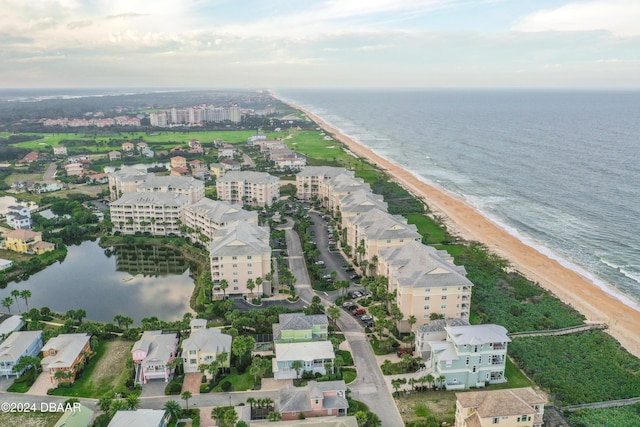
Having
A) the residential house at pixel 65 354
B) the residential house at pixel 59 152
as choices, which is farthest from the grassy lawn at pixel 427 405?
the residential house at pixel 59 152

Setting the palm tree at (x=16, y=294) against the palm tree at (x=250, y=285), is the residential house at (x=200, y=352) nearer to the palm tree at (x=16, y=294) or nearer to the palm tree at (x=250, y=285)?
the palm tree at (x=250, y=285)

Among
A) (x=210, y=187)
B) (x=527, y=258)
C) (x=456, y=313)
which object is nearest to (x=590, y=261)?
(x=527, y=258)

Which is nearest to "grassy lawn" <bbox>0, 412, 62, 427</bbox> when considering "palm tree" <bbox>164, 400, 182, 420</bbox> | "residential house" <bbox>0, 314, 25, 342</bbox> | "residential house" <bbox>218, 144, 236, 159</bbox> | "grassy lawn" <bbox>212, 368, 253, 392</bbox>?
"palm tree" <bbox>164, 400, 182, 420</bbox>

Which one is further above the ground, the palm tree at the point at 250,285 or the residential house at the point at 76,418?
the palm tree at the point at 250,285

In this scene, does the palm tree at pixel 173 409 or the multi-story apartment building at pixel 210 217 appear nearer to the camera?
the palm tree at pixel 173 409

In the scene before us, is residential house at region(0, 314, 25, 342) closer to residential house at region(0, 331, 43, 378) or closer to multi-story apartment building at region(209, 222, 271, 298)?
residential house at region(0, 331, 43, 378)

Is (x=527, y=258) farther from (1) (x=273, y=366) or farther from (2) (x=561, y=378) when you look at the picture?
(1) (x=273, y=366)

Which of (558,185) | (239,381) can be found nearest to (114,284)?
(239,381)
